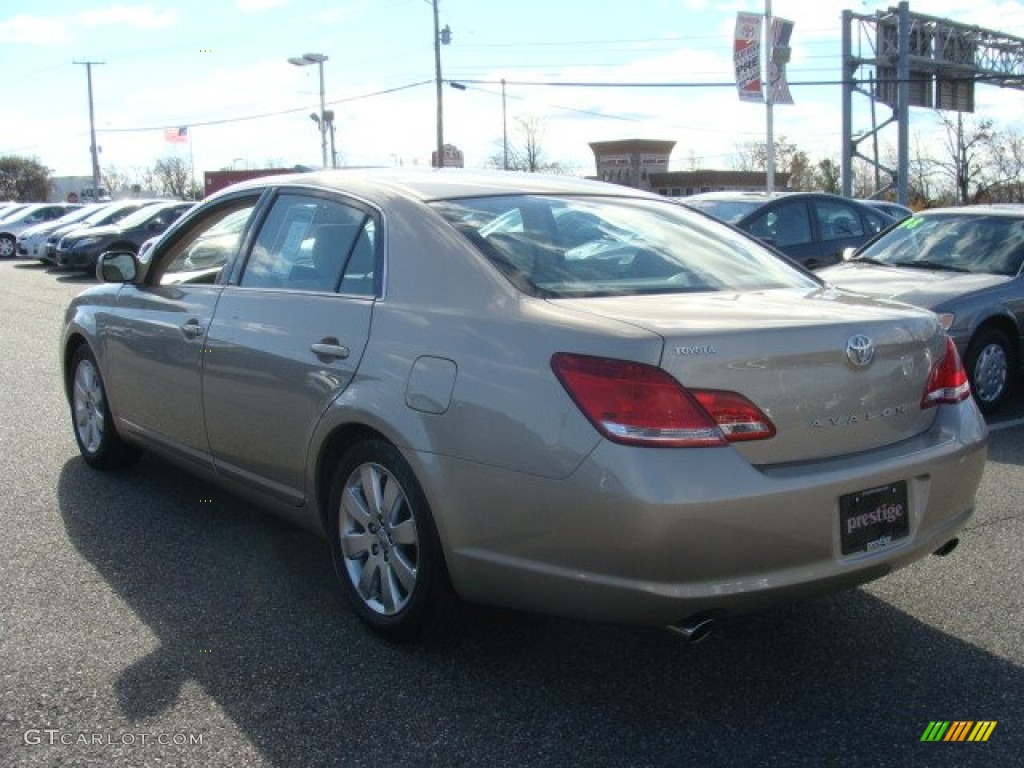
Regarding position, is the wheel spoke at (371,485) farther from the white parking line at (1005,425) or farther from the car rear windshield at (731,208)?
the car rear windshield at (731,208)

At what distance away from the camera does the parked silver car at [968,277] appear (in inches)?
292

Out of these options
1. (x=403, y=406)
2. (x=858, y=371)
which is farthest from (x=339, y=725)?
(x=858, y=371)

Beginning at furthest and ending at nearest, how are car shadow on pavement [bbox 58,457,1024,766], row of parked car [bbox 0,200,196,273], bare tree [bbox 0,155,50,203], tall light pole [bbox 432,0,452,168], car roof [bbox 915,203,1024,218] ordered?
bare tree [bbox 0,155,50,203] < tall light pole [bbox 432,0,452,168] < row of parked car [bbox 0,200,196,273] < car roof [bbox 915,203,1024,218] < car shadow on pavement [bbox 58,457,1024,766]

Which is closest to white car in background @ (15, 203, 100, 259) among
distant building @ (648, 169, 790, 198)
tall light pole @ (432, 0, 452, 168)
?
tall light pole @ (432, 0, 452, 168)

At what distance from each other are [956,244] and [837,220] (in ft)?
11.9

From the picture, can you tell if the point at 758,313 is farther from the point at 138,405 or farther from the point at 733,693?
the point at 138,405

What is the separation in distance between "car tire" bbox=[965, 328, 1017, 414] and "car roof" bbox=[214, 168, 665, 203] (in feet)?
12.8

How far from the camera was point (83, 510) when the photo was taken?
17.0ft

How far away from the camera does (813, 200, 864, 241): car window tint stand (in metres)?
11.8

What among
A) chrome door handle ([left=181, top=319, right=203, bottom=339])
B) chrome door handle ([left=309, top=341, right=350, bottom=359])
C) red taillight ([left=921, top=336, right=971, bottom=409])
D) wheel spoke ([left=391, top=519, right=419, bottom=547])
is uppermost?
chrome door handle ([left=181, top=319, right=203, bottom=339])

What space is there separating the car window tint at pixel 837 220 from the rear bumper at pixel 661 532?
8981mm

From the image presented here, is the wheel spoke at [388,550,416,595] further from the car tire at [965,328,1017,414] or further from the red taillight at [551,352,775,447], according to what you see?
the car tire at [965,328,1017,414]

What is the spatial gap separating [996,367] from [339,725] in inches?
241

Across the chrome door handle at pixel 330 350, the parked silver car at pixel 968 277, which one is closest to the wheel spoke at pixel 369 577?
the chrome door handle at pixel 330 350
